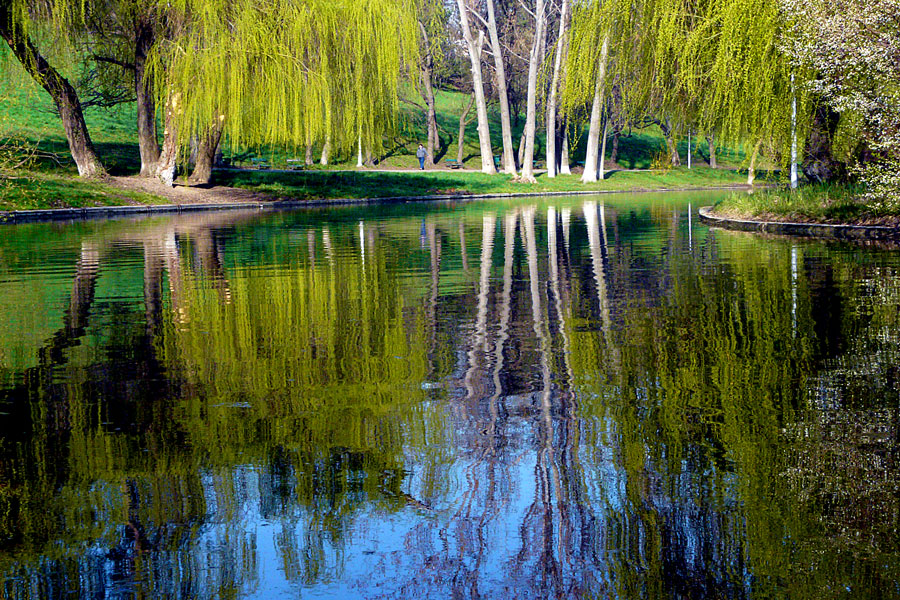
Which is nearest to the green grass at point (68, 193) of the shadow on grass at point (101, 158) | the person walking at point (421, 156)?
the shadow on grass at point (101, 158)

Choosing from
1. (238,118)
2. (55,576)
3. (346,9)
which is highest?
(346,9)

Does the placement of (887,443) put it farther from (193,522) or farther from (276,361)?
(276,361)

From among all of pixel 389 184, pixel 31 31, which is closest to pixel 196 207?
pixel 31 31

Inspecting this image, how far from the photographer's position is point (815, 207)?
24500 millimetres

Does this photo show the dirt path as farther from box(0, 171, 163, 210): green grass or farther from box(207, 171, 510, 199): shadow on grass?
box(207, 171, 510, 199): shadow on grass

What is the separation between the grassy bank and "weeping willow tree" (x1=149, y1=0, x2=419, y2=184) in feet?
50.5

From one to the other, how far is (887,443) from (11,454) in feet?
16.4

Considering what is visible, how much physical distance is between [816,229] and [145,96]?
26.0 metres

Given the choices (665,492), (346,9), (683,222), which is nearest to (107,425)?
(665,492)

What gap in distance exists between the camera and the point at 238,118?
120 feet

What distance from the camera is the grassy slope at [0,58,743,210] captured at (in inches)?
1415

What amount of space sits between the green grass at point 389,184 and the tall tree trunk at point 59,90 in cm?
645

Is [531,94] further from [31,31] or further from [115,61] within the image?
[31,31]

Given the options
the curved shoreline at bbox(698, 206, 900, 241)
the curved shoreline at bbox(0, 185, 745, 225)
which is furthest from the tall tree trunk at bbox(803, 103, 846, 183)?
the curved shoreline at bbox(0, 185, 745, 225)
